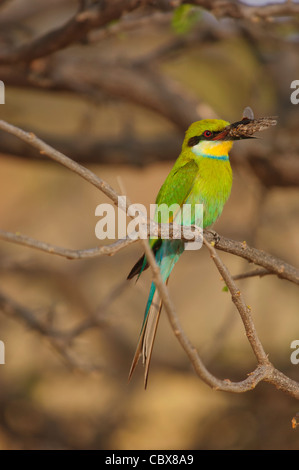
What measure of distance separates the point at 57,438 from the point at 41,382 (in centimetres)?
33

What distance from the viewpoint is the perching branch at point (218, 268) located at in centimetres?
113

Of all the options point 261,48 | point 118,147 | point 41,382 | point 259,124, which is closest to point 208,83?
point 261,48

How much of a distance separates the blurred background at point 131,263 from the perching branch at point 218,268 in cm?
100

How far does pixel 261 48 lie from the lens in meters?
3.88

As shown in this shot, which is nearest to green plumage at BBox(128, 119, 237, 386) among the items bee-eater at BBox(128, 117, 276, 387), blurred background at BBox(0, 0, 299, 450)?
bee-eater at BBox(128, 117, 276, 387)

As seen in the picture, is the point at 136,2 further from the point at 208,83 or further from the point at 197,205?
the point at 208,83

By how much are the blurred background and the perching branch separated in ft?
3.28

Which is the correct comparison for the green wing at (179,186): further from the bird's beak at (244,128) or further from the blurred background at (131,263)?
the blurred background at (131,263)

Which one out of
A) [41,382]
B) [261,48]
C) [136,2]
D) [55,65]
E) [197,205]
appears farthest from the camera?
[261,48]

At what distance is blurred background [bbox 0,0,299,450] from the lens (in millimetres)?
3113

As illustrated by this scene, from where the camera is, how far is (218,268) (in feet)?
4.66

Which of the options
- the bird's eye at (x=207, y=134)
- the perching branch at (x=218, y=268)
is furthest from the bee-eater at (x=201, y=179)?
the perching branch at (x=218, y=268)

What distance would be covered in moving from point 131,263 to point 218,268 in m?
2.68

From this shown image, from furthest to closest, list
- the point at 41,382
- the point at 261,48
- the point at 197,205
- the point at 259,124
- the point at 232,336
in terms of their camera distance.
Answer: the point at 232,336 < the point at 261,48 < the point at 41,382 < the point at 197,205 < the point at 259,124
